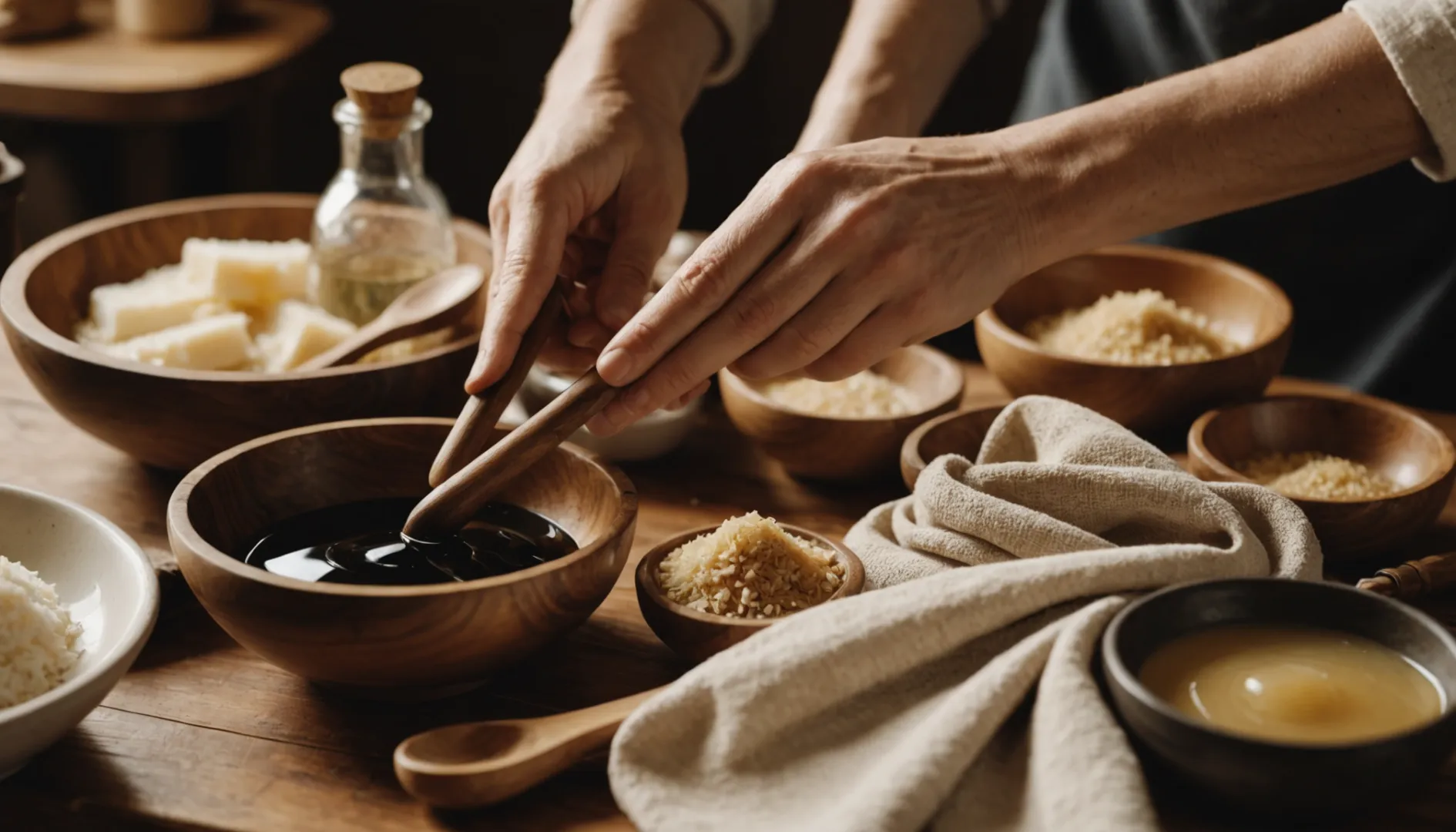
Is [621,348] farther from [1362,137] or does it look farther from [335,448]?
[1362,137]

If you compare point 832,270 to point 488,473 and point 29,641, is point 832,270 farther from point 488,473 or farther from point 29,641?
point 29,641

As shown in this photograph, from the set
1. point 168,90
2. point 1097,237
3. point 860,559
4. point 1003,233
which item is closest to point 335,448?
point 860,559

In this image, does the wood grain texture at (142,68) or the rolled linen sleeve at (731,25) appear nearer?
the rolled linen sleeve at (731,25)

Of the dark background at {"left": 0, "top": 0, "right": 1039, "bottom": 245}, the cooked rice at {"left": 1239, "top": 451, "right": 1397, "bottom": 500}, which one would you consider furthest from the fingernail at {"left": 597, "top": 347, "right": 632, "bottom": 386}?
the dark background at {"left": 0, "top": 0, "right": 1039, "bottom": 245}

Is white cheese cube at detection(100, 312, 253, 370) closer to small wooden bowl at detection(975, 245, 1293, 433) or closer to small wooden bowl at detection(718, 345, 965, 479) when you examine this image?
small wooden bowl at detection(718, 345, 965, 479)

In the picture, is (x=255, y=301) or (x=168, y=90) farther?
(x=168, y=90)

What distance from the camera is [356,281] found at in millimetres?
1637

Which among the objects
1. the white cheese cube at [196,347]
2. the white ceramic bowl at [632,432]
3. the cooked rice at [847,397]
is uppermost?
the white cheese cube at [196,347]

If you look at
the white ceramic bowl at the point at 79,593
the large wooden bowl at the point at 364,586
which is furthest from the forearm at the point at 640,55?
the white ceramic bowl at the point at 79,593

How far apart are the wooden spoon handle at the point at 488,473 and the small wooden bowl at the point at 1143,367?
0.58 m

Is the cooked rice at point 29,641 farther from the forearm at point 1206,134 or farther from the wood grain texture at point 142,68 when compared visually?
the wood grain texture at point 142,68

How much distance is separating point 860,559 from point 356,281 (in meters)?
0.74

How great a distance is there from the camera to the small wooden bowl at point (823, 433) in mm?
1401

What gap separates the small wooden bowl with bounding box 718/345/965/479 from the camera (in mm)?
1401
